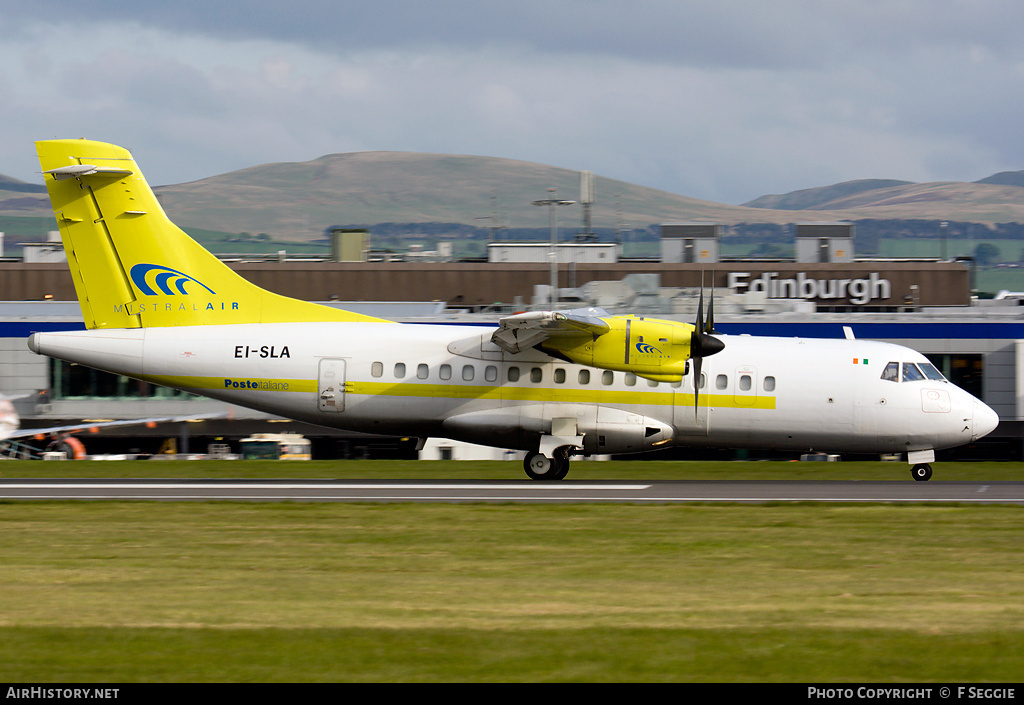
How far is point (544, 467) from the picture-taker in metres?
25.9

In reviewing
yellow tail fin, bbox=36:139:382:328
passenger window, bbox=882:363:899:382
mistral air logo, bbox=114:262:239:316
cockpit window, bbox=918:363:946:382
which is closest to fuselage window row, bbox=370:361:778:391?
passenger window, bbox=882:363:899:382

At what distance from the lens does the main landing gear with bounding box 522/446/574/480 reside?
25.8 m

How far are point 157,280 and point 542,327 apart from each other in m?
9.50

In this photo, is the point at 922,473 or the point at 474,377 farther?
the point at 922,473

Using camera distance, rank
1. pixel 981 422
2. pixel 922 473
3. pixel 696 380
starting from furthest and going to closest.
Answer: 1. pixel 922 473
2. pixel 981 422
3. pixel 696 380

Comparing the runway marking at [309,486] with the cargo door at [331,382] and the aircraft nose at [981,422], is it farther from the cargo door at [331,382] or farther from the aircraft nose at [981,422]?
the aircraft nose at [981,422]

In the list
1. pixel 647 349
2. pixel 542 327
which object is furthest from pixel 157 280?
pixel 647 349

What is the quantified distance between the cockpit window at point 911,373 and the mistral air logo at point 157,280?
17.2 m

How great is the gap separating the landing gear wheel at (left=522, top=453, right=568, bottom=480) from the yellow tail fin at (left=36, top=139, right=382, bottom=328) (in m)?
6.52

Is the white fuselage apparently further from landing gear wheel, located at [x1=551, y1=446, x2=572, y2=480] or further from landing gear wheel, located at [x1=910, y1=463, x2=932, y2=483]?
landing gear wheel, located at [x1=910, y1=463, x2=932, y2=483]

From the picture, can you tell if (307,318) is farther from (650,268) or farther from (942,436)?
(650,268)

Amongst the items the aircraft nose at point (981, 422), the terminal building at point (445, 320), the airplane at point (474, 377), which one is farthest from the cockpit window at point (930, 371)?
the terminal building at point (445, 320)

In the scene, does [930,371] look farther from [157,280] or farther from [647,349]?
[157,280]
